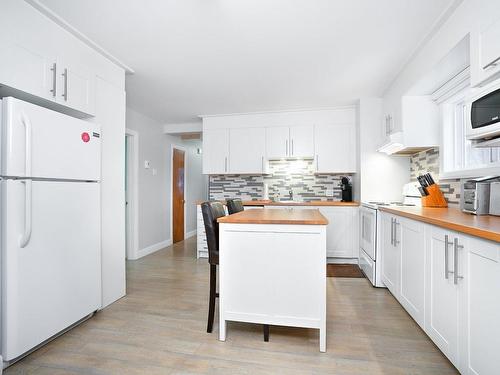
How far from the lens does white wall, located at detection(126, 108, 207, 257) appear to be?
447cm

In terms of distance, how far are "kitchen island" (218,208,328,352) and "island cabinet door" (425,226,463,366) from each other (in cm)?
70

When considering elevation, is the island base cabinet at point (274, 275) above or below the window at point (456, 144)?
below

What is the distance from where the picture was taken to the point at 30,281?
170 cm

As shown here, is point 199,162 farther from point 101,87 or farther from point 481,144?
point 481,144

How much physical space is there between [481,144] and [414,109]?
5.11 feet

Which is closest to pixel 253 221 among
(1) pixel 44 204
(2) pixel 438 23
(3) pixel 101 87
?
(1) pixel 44 204

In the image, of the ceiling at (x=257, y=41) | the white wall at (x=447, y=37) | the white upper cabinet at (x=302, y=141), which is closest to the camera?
the white wall at (x=447, y=37)

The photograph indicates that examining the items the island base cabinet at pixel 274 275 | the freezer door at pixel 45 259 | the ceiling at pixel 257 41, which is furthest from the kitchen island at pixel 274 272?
the ceiling at pixel 257 41

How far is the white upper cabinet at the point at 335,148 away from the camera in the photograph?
4.23 m

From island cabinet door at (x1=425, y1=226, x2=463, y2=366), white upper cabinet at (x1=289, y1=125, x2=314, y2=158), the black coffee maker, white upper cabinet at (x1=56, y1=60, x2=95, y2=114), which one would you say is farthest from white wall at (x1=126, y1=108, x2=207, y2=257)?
island cabinet door at (x1=425, y1=226, x2=463, y2=366)

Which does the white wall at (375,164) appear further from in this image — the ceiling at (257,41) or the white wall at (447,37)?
the white wall at (447,37)

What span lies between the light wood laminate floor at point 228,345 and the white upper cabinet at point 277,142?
2514 mm

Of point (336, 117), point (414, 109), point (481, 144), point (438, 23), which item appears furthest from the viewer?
point (336, 117)

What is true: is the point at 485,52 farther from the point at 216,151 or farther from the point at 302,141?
the point at 216,151
